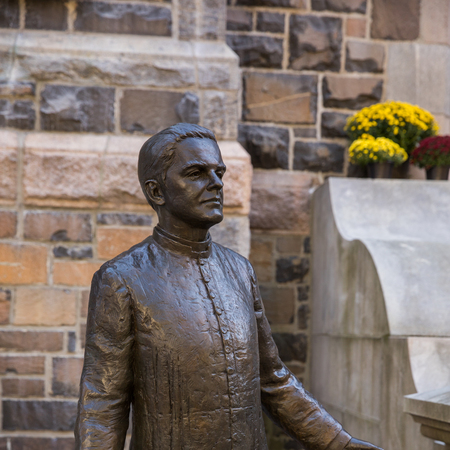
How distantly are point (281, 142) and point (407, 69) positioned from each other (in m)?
1.24

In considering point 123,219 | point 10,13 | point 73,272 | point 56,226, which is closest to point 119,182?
point 123,219

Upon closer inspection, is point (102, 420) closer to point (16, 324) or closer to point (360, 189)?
point (16, 324)

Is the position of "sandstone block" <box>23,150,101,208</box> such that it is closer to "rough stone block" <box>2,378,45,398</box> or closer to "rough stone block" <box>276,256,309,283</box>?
"rough stone block" <box>2,378,45,398</box>

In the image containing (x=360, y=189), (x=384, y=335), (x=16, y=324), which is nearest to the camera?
(x=384, y=335)

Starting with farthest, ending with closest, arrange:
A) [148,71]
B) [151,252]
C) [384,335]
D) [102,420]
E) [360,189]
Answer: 1. [360,189]
2. [148,71]
3. [384,335]
4. [151,252]
5. [102,420]

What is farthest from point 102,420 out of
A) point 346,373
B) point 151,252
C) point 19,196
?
point 346,373

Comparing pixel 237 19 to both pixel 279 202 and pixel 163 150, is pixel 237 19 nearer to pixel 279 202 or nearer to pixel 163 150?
pixel 279 202

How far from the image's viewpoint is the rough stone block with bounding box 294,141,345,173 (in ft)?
16.5

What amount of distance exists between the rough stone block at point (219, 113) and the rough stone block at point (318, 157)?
133 cm

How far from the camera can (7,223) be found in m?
3.58

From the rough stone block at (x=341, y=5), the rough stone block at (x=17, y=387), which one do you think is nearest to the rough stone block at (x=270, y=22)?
the rough stone block at (x=341, y=5)

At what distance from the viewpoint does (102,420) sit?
1.74 m

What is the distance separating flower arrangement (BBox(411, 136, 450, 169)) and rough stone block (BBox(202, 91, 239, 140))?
1652 mm

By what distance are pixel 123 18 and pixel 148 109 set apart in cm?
59
